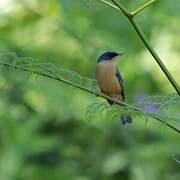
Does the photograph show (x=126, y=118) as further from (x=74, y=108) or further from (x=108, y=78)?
(x=74, y=108)

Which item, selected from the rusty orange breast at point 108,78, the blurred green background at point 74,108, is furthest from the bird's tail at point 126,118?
the blurred green background at point 74,108

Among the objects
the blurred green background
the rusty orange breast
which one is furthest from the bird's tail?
the blurred green background

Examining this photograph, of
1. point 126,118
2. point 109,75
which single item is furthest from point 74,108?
point 126,118

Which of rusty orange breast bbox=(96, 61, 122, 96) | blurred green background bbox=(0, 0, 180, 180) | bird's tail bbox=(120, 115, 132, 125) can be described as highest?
blurred green background bbox=(0, 0, 180, 180)

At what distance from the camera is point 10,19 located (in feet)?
15.2

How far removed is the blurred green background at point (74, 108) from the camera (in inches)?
170

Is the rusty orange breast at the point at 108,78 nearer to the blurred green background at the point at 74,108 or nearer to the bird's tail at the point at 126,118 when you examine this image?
the bird's tail at the point at 126,118

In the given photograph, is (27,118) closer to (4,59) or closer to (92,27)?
(92,27)

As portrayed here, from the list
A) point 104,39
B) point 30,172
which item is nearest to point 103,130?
point 30,172

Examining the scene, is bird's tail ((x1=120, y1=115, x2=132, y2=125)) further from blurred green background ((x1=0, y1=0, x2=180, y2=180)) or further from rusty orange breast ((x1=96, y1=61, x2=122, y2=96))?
blurred green background ((x1=0, y1=0, x2=180, y2=180))

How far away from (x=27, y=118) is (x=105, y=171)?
0.61 m

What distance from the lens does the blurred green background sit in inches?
170

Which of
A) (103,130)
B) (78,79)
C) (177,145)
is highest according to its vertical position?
(103,130)

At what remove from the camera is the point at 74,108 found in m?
4.76
